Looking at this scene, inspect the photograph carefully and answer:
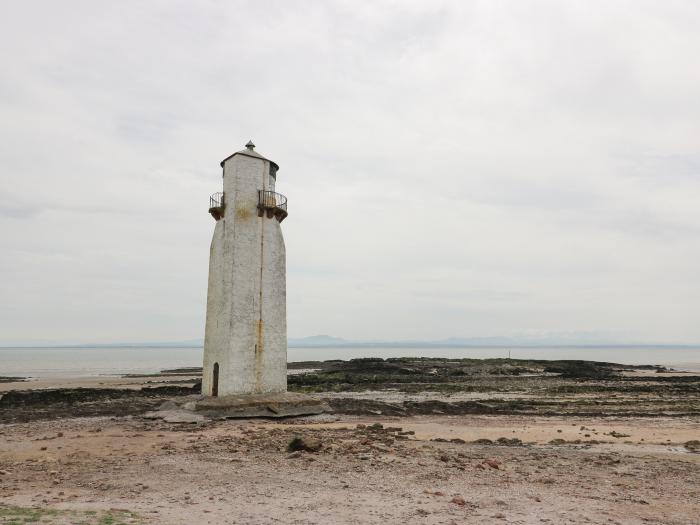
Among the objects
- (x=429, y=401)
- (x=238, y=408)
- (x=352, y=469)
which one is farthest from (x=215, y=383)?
(x=429, y=401)

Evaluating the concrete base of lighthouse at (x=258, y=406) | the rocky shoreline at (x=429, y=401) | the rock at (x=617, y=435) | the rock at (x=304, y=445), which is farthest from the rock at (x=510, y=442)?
the concrete base of lighthouse at (x=258, y=406)

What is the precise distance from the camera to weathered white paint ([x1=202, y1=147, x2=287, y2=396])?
2008 centimetres

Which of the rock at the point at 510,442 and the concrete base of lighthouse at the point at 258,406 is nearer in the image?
the rock at the point at 510,442

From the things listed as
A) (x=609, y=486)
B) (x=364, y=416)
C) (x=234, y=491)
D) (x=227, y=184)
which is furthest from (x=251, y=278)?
(x=609, y=486)

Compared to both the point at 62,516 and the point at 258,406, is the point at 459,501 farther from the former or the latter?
the point at 258,406

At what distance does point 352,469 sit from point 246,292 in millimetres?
10712

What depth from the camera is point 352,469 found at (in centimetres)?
1084

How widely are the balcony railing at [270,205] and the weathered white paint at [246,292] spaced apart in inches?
6.9

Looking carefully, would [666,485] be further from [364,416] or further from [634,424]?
[364,416]

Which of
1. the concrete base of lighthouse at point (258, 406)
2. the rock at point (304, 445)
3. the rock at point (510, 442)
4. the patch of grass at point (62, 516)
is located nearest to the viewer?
the patch of grass at point (62, 516)

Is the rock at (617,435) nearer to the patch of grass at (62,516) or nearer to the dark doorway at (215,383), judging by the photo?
the dark doorway at (215,383)

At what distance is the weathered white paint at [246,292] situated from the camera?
20.1 m

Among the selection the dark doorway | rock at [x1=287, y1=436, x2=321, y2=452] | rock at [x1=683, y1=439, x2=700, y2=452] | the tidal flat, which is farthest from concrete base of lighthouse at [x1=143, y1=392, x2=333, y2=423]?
rock at [x1=683, y1=439, x2=700, y2=452]

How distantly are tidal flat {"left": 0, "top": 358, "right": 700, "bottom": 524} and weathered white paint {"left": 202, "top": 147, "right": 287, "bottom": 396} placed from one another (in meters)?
2.33
